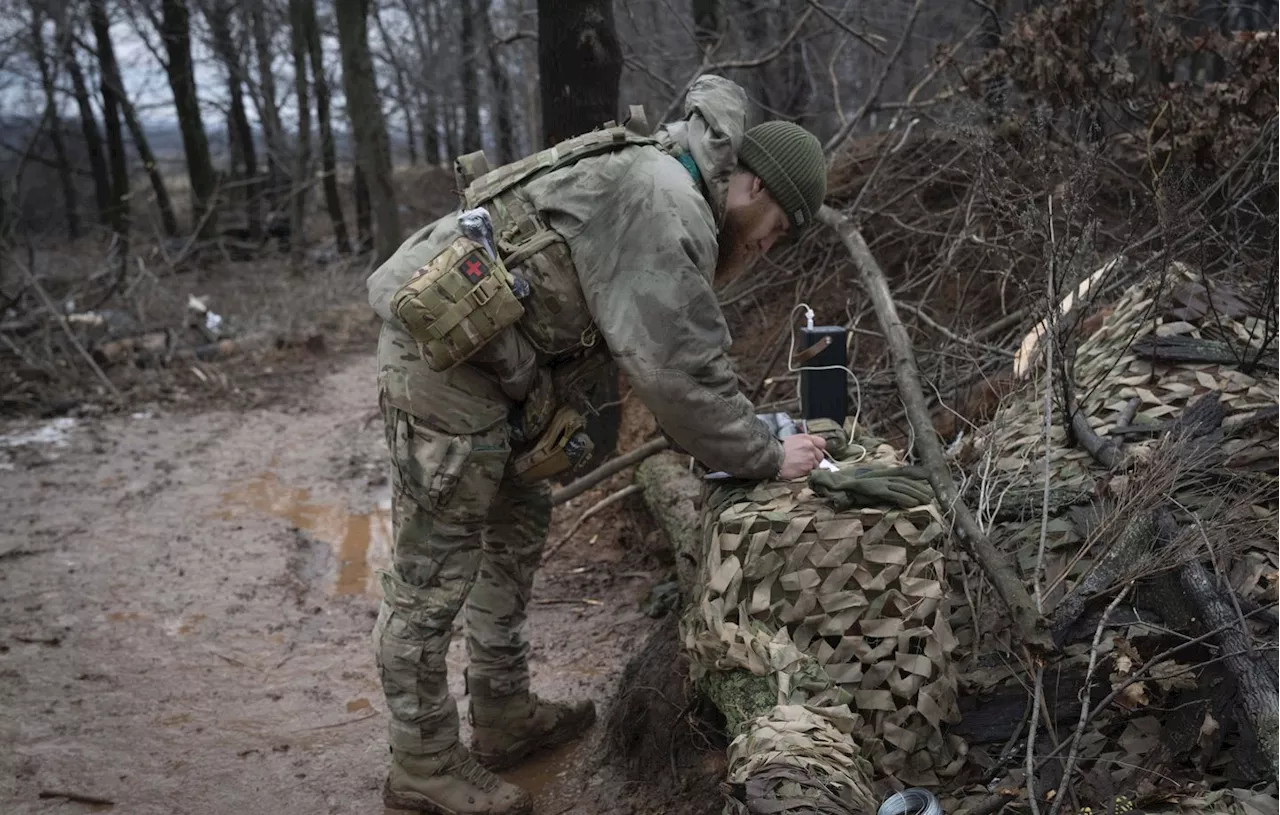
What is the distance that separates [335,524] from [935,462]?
157 inches

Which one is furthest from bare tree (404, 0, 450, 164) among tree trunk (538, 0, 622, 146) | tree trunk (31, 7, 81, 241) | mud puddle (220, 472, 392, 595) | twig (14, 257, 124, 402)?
tree trunk (538, 0, 622, 146)

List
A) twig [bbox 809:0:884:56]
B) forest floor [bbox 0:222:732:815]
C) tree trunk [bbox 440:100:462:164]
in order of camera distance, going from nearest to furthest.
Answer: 1. forest floor [bbox 0:222:732:815]
2. twig [bbox 809:0:884:56]
3. tree trunk [bbox 440:100:462:164]

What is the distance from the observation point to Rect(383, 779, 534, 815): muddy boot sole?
3018 mm

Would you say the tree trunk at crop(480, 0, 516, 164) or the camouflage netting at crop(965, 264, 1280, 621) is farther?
the tree trunk at crop(480, 0, 516, 164)

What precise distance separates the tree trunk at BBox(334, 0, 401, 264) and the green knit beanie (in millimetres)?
10950

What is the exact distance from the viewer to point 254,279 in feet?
49.8

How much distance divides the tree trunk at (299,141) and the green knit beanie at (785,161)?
44.5 ft

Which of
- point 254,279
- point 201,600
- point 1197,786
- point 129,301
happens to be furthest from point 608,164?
Result: point 254,279

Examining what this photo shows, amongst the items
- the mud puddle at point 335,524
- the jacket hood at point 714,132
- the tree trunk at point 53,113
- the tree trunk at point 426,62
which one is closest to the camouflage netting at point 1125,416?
the jacket hood at point 714,132

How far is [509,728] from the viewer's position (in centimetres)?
340

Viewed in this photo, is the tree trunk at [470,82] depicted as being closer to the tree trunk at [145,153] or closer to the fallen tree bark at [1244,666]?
the tree trunk at [145,153]

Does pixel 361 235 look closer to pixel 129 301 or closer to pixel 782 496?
pixel 129 301

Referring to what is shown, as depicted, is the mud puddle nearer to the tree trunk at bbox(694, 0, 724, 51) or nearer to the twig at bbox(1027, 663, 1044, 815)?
the twig at bbox(1027, 663, 1044, 815)

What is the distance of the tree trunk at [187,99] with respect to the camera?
17.7 m
